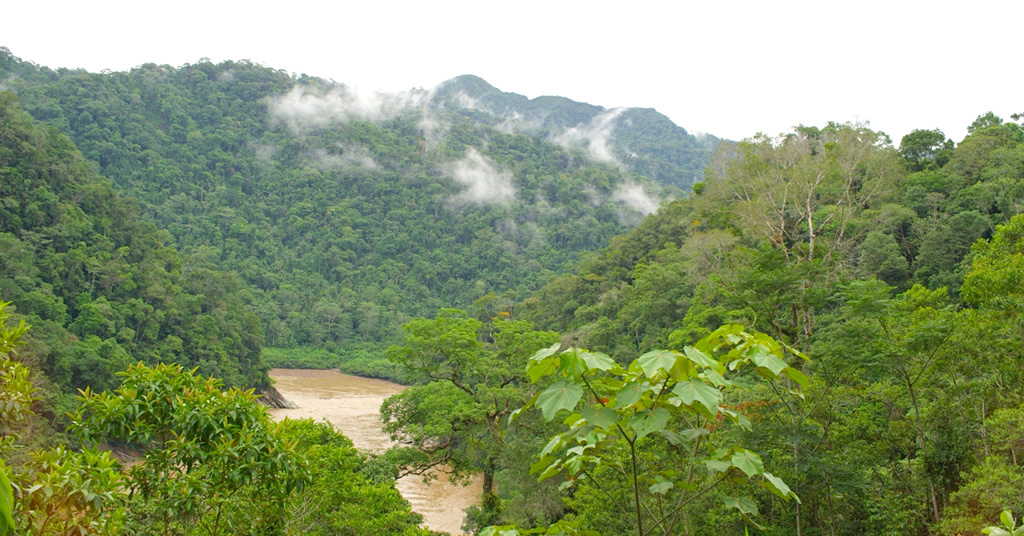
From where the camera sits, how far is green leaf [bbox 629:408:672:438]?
1934 millimetres

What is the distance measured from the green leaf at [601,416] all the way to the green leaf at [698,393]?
0.21m

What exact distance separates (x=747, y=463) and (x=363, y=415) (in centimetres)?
3203

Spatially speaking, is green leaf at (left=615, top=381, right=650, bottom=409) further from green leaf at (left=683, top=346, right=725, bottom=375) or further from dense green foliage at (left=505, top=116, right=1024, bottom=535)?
dense green foliage at (left=505, top=116, right=1024, bottom=535)

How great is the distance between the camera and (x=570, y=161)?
91.4 metres

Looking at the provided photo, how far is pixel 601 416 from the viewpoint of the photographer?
6.52ft

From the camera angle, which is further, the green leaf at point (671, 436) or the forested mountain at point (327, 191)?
the forested mountain at point (327, 191)

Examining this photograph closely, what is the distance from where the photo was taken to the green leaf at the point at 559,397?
188cm

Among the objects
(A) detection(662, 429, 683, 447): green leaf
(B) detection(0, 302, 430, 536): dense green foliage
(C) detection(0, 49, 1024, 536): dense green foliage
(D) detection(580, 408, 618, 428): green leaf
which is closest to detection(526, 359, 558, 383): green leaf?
(C) detection(0, 49, 1024, 536): dense green foliage

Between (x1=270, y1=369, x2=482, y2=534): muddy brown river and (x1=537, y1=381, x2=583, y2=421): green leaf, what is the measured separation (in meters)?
11.5

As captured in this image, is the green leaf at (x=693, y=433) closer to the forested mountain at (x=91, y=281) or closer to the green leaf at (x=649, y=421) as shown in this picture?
the green leaf at (x=649, y=421)

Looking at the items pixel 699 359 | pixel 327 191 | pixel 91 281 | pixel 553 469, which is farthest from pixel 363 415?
pixel 327 191

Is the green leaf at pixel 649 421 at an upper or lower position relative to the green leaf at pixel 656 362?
lower

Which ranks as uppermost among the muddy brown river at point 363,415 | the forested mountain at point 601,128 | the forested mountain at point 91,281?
the forested mountain at point 601,128

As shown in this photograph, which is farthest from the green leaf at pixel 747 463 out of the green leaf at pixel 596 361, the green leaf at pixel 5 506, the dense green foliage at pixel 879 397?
the dense green foliage at pixel 879 397
